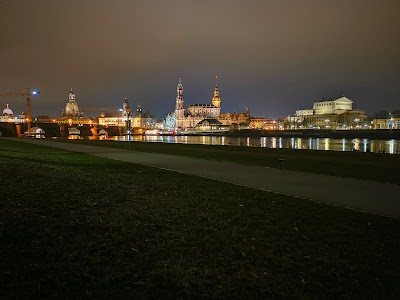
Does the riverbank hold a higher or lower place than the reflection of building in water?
lower

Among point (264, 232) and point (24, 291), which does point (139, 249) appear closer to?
point (24, 291)

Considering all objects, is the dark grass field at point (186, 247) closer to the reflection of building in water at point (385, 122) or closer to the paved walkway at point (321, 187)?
the paved walkway at point (321, 187)

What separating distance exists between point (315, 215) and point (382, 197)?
3.46 meters

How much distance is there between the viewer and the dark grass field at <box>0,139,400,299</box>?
4527 mm

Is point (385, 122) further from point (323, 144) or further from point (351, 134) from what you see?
point (323, 144)

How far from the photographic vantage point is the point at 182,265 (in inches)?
203

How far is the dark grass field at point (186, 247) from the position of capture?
4.53 metres

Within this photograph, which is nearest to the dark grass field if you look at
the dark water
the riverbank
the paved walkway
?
the paved walkway

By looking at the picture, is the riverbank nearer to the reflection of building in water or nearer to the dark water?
the dark water

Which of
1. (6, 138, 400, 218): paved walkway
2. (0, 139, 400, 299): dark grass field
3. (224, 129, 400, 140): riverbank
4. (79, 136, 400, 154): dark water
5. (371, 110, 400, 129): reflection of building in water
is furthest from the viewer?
(371, 110, 400, 129): reflection of building in water

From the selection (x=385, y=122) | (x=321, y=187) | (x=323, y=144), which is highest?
(x=385, y=122)

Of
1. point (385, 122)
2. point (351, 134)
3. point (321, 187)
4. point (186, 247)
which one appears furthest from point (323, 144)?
point (385, 122)

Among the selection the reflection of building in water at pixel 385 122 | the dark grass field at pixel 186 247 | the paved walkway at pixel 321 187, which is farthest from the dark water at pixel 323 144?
the reflection of building in water at pixel 385 122

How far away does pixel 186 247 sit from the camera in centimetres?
591
